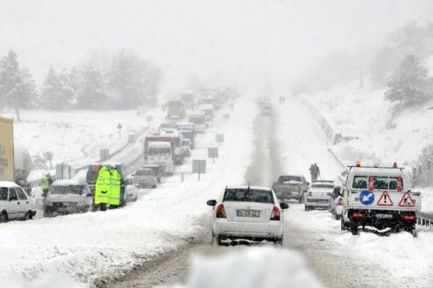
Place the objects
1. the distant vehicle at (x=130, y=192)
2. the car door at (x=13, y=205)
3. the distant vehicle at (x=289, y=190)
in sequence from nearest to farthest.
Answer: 1. the car door at (x=13, y=205)
2. the distant vehicle at (x=130, y=192)
3. the distant vehicle at (x=289, y=190)

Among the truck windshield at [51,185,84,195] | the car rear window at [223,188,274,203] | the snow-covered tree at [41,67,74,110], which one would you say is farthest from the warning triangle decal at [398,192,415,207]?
the snow-covered tree at [41,67,74,110]

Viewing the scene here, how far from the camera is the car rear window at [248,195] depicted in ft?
61.7

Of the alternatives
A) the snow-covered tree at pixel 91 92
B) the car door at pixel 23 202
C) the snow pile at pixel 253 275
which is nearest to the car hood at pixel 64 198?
the car door at pixel 23 202

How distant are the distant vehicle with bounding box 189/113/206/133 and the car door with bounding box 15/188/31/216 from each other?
7075 centimetres

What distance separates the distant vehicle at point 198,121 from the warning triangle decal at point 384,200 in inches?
3015

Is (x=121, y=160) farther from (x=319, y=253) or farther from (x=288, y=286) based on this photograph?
(x=288, y=286)

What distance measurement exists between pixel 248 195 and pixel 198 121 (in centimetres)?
8079

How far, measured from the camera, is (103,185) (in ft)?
92.9

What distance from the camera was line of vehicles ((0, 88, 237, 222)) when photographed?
27.3 m

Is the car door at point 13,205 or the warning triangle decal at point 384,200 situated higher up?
the warning triangle decal at point 384,200

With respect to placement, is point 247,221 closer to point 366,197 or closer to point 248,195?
point 248,195

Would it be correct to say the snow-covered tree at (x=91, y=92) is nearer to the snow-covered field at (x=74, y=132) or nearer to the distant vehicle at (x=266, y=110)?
the snow-covered field at (x=74, y=132)

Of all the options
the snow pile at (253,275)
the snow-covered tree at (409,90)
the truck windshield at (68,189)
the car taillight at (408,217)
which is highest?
the snow-covered tree at (409,90)

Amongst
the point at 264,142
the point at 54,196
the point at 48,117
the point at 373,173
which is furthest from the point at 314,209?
the point at 48,117
